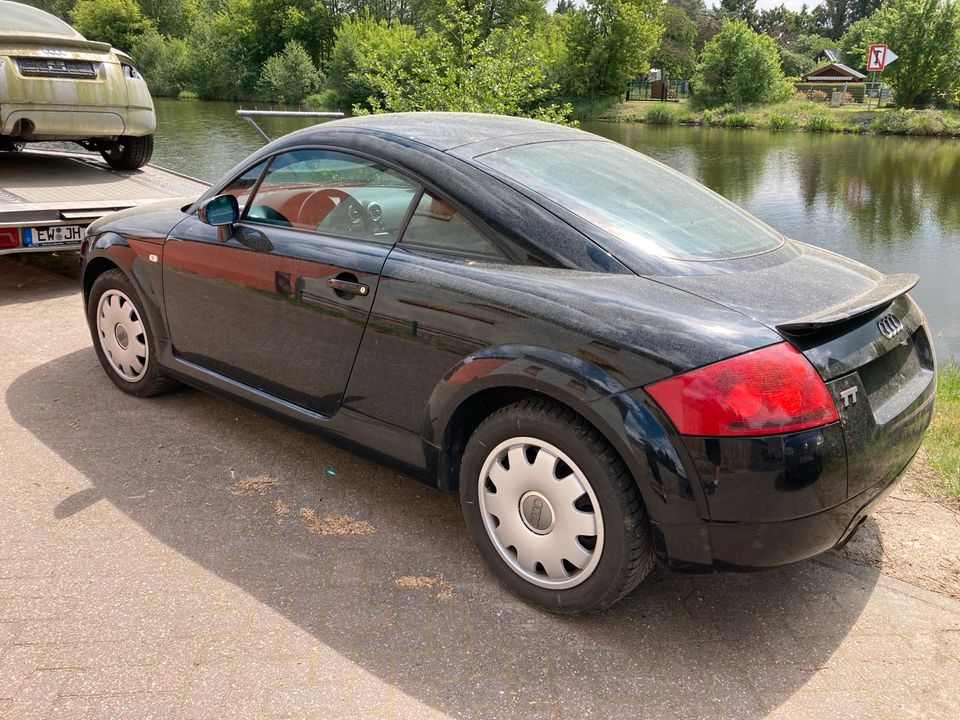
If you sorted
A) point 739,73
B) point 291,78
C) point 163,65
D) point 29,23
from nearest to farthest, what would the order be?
point 29,23 < point 739,73 < point 291,78 < point 163,65

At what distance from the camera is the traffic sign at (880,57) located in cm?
5191

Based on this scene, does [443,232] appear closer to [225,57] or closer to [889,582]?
[889,582]

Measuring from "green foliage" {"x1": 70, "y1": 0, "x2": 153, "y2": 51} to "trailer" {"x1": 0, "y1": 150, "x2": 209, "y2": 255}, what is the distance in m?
76.3

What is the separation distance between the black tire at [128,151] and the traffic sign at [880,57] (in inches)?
2142

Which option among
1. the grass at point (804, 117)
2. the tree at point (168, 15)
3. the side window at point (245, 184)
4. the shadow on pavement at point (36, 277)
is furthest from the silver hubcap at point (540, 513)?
the tree at point (168, 15)

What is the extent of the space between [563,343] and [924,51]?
59.2 meters

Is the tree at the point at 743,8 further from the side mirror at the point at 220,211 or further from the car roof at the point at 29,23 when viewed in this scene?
the side mirror at the point at 220,211

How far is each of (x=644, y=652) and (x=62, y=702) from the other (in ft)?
5.40

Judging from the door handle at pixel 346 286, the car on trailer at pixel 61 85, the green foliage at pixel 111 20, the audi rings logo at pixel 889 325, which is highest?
the green foliage at pixel 111 20

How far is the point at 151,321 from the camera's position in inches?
157

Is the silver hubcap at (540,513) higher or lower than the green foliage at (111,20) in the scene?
lower

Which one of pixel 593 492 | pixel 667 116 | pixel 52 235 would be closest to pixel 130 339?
pixel 52 235

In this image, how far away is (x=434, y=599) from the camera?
275 cm

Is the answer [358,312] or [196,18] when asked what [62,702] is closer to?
[358,312]
